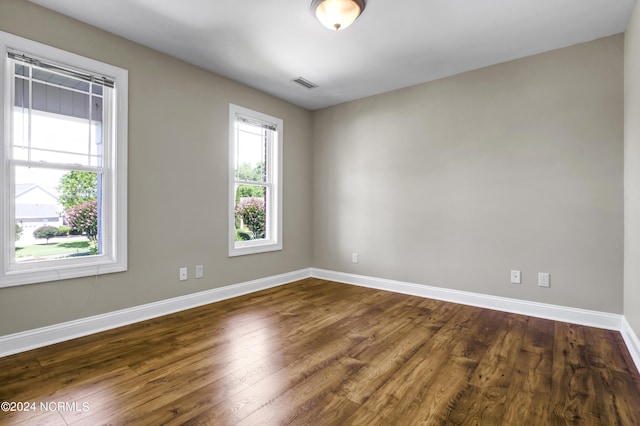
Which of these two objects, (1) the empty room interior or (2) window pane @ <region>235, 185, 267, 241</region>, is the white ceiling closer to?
(1) the empty room interior

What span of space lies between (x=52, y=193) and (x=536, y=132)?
4476 millimetres

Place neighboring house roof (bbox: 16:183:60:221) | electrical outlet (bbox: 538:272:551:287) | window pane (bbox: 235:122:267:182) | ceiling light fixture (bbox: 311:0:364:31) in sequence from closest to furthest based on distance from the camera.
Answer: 1. ceiling light fixture (bbox: 311:0:364:31)
2. neighboring house roof (bbox: 16:183:60:221)
3. electrical outlet (bbox: 538:272:551:287)
4. window pane (bbox: 235:122:267:182)

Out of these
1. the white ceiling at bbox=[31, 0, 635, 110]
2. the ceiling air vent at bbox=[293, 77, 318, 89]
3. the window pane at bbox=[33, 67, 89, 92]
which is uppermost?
the ceiling air vent at bbox=[293, 77, 318, 89]

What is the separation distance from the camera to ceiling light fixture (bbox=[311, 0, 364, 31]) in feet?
7.50

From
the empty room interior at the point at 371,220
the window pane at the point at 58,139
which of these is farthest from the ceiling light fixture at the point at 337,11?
the window pane at the point at 58,139

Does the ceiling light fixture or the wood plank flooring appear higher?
the ceiling light fixture

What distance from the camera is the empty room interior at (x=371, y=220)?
1.91 m

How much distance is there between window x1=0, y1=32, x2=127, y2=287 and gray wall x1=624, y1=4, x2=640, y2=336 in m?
4.13

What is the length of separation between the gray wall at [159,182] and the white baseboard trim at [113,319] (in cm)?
6

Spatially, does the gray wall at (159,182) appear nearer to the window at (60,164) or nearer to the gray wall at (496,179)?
the window at (60,164)

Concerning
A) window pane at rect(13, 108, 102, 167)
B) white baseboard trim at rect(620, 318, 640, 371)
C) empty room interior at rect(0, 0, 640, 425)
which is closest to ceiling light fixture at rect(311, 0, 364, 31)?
empty room interior at rect(0, 0, 640, 425)

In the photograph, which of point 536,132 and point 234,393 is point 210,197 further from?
point 536,132

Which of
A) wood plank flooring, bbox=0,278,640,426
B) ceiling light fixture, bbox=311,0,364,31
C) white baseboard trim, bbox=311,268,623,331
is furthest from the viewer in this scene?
white baseboard trim, bbox=311,268,623,331

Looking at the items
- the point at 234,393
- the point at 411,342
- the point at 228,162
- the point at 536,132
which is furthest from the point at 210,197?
the point at 536,132
